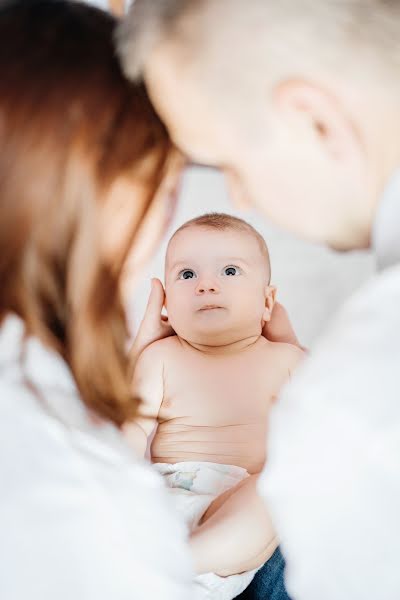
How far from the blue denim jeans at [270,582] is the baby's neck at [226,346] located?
0.35m

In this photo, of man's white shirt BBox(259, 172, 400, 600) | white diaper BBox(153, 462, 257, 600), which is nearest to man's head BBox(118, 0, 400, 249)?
man's white shirt BBox(259, 172, 400, 600)

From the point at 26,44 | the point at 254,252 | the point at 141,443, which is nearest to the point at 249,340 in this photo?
the point at 254,252

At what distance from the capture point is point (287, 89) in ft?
1.75

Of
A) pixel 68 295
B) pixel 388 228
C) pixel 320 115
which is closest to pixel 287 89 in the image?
pixel 320 115

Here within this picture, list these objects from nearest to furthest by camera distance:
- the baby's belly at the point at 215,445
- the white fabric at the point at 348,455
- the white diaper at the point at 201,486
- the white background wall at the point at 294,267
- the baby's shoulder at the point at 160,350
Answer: the white fabric at the point at 348,455, the white diaper at the point at 201,486, the baby's belly at the point at 215,445, the baby's shoulder at the point at 160,350, the white background wall at the point at 294,267

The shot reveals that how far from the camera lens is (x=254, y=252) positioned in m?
1.23

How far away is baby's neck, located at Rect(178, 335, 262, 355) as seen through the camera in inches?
47.0

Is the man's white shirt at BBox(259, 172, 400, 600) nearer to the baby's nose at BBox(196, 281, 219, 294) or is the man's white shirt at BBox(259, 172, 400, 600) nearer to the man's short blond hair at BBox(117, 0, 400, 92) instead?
the man's short blond hair at BBox(117, 0, 400, 92)

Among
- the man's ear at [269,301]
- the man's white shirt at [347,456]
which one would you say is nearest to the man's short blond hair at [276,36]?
the man's white shirt at [347,456]

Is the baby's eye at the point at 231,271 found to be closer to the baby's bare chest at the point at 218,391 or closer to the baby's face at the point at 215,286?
the baby's face at the point at 215,286

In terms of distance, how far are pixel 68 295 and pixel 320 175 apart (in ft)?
0.80

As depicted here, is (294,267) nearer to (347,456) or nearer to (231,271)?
(231,271)

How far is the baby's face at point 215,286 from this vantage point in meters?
1.18

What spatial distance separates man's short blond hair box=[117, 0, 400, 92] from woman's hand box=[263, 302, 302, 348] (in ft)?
2.57
